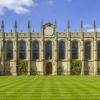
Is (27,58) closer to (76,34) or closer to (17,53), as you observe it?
(17,53)

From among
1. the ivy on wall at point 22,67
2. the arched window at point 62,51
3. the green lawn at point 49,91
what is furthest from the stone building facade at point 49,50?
the green lawn at point 49,91

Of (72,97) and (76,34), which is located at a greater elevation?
(76,34)

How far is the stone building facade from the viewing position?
308 ft

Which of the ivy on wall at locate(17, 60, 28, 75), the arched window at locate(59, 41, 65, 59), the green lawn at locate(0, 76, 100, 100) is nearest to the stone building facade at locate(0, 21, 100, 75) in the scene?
the arched window at locate(59, 41, 65, 59)

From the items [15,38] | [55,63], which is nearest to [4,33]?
[15,38]

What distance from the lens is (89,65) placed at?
93875 mm

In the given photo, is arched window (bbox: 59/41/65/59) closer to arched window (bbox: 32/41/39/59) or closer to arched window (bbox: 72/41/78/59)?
arched window (bbox: 72/41/78/59)

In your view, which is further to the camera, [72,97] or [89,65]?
[89,65]

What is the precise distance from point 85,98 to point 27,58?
71384mm

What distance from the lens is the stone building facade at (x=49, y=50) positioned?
93812 mm

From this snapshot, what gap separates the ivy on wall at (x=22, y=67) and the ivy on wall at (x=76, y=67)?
12504 mm

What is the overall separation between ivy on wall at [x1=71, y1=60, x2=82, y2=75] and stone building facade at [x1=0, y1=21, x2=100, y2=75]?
0.85 meters

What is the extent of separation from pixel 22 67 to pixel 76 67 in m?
14.4

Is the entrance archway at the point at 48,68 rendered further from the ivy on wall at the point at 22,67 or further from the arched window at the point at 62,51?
the ivy on wall at the point at 22,67
